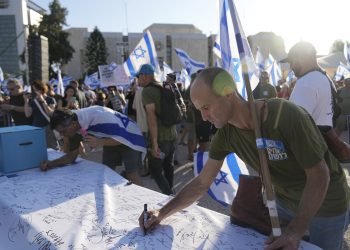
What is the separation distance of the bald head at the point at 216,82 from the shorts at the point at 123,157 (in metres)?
2.23

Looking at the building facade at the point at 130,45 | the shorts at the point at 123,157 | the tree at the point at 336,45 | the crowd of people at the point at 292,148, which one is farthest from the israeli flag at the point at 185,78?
the tree at the point at 336,45

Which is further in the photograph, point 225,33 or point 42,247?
point 225,33

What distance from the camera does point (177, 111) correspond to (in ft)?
13.6

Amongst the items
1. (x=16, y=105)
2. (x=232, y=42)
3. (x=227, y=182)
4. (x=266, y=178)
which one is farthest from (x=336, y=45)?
(x=266, y=178)

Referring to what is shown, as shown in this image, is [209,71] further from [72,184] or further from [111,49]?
[111,49]

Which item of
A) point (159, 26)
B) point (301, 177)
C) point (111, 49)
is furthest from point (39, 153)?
point (159, 26)

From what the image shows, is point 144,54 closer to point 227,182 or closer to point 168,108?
point 168,108

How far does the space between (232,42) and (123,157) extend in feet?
6.94

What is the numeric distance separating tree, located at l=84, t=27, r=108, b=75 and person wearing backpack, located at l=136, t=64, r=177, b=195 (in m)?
56.2

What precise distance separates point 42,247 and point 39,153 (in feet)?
5.33

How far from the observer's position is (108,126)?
3305 mm

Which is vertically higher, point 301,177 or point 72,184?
point 301,177

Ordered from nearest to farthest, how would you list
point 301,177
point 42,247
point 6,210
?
point 301,177 < point 42,247 < point 6,210
